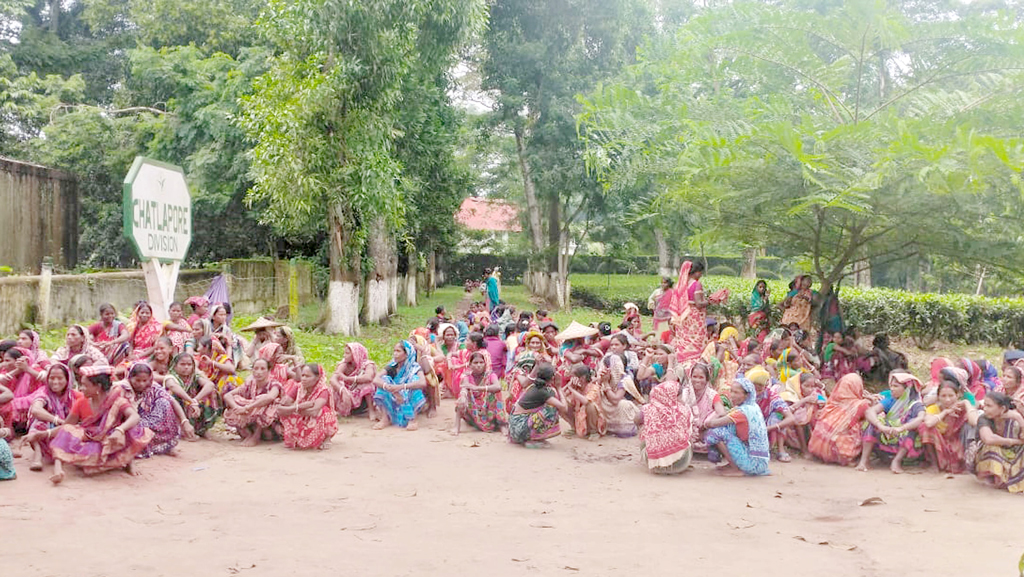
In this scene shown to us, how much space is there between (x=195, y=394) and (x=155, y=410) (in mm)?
1060

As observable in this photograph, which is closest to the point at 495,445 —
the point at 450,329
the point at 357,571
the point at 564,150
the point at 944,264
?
the point at 450,329

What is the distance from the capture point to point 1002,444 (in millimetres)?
6727

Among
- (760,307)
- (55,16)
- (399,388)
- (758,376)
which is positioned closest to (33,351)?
(399,388)

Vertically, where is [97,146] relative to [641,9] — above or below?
below

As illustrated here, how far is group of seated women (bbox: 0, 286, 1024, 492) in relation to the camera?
6.75m

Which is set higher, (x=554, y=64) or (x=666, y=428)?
(x=554, y=64)

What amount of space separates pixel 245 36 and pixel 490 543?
65.1ft

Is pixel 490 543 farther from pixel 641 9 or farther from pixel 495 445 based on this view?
pixel 641 9

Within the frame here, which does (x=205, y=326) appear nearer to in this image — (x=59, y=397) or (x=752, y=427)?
(x=59, y=397)

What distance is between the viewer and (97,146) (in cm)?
2100

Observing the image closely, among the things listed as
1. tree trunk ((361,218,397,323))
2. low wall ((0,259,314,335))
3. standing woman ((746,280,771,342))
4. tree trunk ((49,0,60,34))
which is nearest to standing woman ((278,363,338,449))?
low wall ((0,259,314,335))

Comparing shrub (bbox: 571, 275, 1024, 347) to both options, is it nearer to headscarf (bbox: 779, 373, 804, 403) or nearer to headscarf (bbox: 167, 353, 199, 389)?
headscarf (bbox: 779, 373, 804, 403)

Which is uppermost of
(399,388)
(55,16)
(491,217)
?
(55,16)

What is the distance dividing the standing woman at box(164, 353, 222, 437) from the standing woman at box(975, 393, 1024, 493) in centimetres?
676
